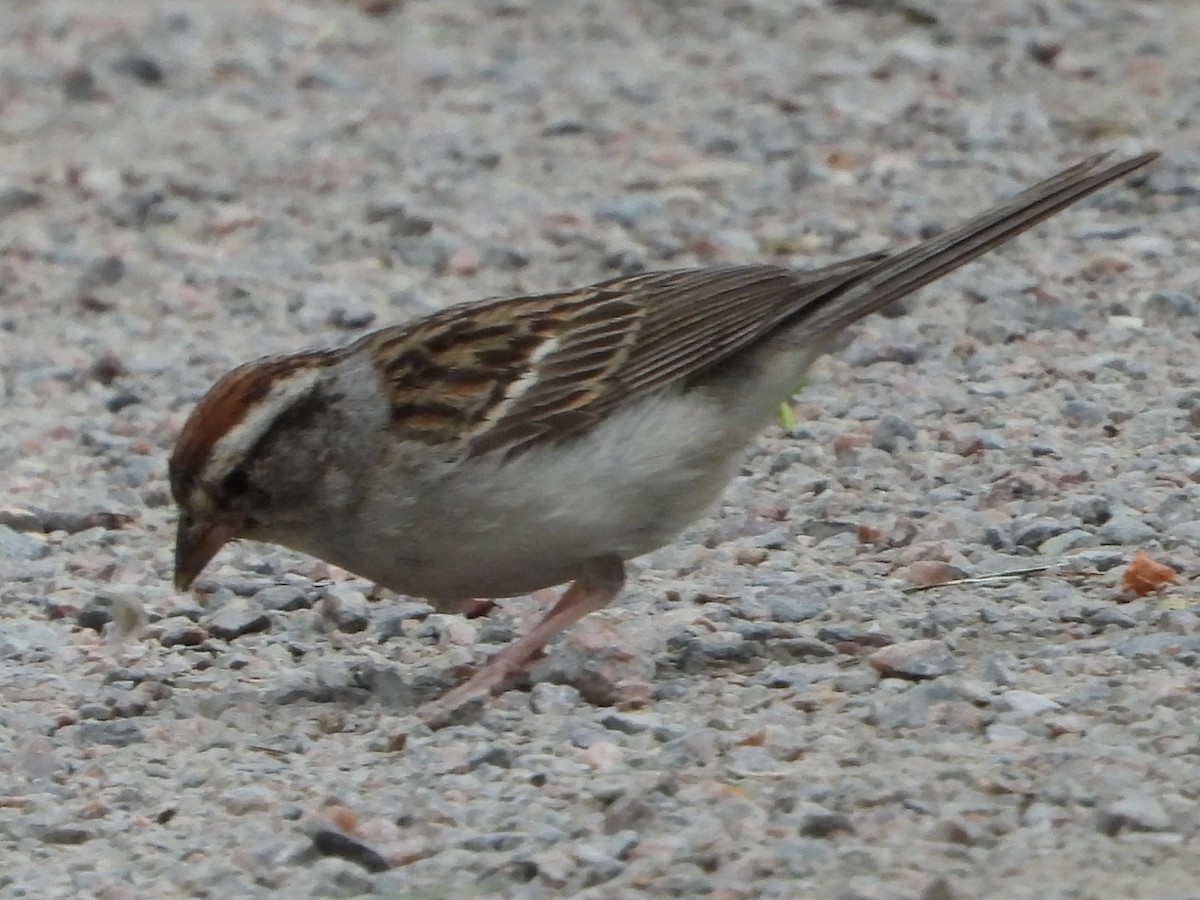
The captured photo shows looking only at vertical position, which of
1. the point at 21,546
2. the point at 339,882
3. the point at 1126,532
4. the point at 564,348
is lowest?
the point at 21,546

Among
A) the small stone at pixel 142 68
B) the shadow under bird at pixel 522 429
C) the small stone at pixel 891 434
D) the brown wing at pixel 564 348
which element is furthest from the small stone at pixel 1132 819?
the small stone at pixel 142 68

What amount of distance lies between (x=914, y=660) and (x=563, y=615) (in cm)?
82

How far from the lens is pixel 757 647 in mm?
5816

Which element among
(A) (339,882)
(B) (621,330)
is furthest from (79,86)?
(A) (339,882)

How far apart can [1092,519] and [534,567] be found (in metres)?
1.60

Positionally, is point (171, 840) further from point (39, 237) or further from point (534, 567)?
point (39, 237)

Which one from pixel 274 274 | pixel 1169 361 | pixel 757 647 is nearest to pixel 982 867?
pixel 757 647

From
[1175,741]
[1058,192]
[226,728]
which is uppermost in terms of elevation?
[1058,192]

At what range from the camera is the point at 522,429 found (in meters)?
5.73

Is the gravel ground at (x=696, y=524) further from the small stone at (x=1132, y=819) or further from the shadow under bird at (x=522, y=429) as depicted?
the shadow under bird at (x=522, y=429)

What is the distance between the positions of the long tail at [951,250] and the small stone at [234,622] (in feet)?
4.90

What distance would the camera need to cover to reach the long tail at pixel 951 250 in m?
6.05

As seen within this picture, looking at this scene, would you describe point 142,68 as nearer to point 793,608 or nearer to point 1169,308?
point 1169,308

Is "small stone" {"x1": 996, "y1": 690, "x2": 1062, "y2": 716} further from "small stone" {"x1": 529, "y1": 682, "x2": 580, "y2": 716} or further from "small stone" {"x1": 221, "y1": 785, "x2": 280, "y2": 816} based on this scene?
"small stone" {"x1": 221, "y1": 785, "x2": 280, "y2": 816}
